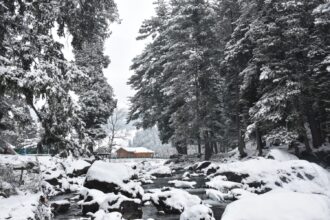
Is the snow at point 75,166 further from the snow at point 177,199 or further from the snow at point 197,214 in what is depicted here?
the snow at point 197,214

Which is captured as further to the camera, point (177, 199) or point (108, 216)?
point (177, 199)

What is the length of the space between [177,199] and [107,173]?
3596 mm

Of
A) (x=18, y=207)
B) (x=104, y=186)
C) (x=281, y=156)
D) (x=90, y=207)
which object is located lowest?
(x=90, y=207)

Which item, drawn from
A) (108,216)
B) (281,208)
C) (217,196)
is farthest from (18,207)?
(217,196)

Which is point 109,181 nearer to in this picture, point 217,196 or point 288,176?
point 217,196

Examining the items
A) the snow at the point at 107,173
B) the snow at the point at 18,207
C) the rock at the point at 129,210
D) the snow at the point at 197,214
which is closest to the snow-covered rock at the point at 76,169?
the snow at the point at 107,173

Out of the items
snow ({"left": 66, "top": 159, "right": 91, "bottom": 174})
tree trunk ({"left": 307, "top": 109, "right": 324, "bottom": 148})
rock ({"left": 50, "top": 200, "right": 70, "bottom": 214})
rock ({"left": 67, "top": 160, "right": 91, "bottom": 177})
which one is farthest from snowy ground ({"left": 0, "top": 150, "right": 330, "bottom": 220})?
tree trunk ({"left": 307, "top": 109, "right": 324, "bottom": 148})

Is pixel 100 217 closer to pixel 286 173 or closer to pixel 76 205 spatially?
pixel 76 205

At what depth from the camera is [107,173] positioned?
13.9 metres

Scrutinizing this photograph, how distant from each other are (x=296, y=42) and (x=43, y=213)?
18.1m

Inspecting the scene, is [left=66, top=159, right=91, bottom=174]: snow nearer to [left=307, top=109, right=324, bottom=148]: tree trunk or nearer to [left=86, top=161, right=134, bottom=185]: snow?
[left=86, top=161, right=134, bottom=185]: snow

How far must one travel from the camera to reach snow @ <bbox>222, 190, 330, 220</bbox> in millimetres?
5578

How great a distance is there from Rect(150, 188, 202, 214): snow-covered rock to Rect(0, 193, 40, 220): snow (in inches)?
190

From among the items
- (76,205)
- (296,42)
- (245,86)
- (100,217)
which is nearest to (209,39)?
(245,86)
